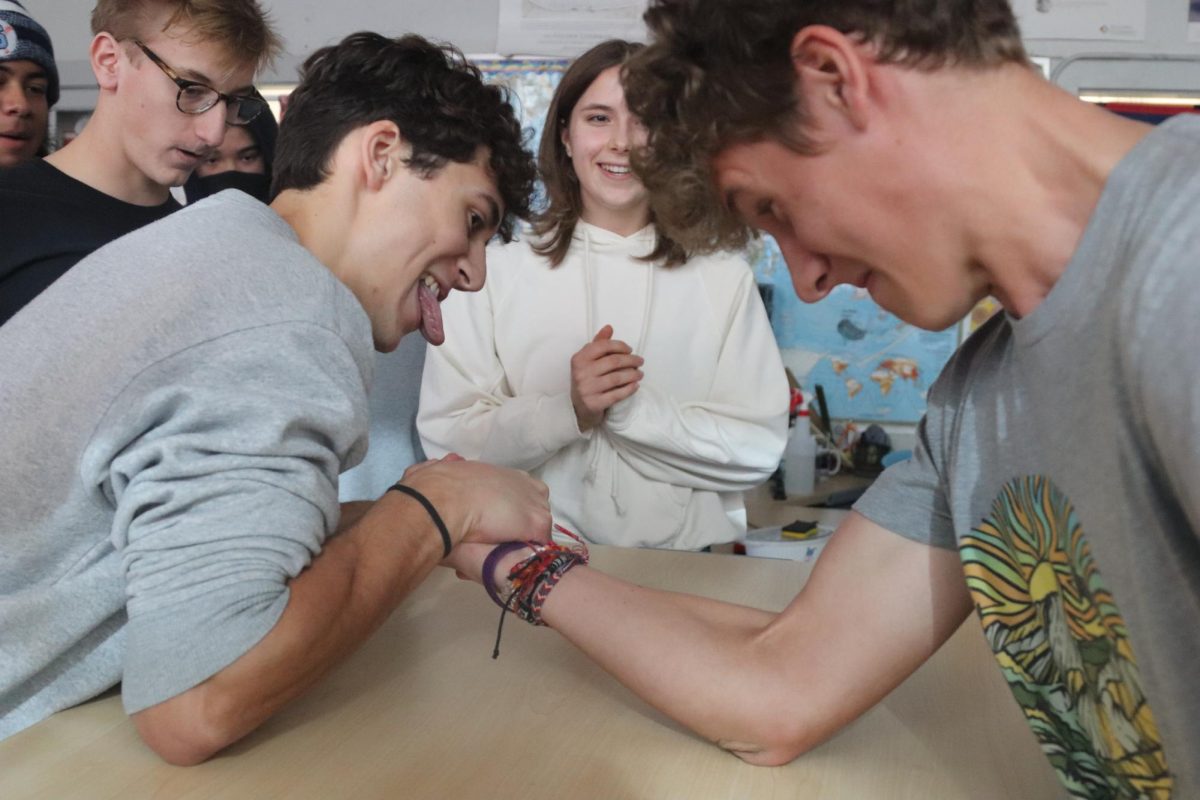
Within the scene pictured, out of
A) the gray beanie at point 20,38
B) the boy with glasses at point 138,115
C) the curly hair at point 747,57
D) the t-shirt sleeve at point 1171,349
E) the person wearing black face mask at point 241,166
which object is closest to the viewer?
the t-shirt sleeve at point 1171,349

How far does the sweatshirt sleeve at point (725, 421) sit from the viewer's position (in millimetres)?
1860

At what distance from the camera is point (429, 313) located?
1.32m

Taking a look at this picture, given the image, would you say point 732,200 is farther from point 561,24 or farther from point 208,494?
point 561,24

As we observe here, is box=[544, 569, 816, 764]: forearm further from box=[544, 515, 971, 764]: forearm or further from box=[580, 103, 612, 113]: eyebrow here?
box=[580, 103, 612, 113]: eyebrow

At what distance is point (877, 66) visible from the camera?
76 cm

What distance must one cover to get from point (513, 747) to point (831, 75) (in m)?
0.65

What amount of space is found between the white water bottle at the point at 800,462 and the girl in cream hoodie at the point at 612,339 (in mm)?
874

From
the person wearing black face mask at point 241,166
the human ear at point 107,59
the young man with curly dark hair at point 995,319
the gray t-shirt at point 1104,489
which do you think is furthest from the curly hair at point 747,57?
the person wearing black face mask at point 241,166

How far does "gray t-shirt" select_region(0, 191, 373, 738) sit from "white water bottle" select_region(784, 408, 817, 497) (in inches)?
80.5

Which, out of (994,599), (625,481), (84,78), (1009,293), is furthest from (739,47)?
(84,78)

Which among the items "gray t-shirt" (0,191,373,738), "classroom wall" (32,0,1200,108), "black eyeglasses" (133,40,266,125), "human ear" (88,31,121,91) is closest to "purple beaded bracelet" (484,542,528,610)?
"gray t-shirt" (0,191,373,738)

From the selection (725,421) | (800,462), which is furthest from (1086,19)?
(725,421)

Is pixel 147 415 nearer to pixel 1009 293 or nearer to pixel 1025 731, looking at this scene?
pixel 1009 293

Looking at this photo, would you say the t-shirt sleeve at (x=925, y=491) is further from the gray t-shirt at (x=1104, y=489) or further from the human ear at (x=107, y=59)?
the human ear at (x=107, y=59)
